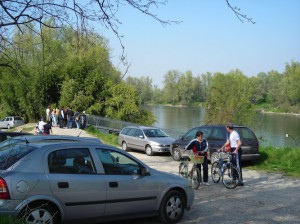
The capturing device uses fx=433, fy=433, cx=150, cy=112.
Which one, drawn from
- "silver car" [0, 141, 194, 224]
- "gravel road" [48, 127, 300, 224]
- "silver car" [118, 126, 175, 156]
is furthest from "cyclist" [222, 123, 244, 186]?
"silver car" [118, 126, 175, 156]

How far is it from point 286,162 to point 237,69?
80.9m

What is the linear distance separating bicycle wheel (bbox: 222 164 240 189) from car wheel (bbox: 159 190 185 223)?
4.28 metres

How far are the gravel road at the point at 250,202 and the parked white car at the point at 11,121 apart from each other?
3648 cm

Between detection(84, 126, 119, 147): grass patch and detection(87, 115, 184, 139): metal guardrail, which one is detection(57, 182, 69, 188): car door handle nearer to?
detection(84, 126, 119, 147): grass patch

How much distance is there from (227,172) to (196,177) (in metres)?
1.05

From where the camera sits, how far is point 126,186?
7.19m

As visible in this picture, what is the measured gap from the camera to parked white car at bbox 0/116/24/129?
4669cm

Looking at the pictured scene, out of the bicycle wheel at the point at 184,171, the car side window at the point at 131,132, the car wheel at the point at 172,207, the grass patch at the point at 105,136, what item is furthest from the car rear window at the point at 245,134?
the grass patch at the point at 105,136

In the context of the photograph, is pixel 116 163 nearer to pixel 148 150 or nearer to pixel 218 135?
pixel 218 135

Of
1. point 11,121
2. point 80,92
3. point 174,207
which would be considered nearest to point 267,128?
point 80,92

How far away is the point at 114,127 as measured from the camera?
1359 inches

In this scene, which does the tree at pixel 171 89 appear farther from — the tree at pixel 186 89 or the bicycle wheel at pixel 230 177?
the bicycle wheel at pixel 230 177

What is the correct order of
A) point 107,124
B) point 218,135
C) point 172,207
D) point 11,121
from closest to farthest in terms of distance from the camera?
point 172,207 < point 218,135 < point 107,124 < point 11,121

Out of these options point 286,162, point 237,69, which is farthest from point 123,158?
point 237,69
